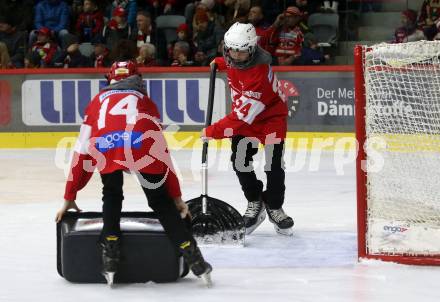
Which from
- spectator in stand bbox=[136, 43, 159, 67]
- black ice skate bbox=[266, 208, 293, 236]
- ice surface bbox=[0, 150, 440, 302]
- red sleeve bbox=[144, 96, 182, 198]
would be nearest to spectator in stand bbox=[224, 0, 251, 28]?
spectator in stand bbox=[136, 43, 159, 67]

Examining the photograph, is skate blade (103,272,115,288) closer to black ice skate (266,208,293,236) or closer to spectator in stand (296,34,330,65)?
black ice skate (266,208,293,236)

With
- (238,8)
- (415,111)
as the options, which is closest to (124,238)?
(415,111)

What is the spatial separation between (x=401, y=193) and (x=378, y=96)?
54cm

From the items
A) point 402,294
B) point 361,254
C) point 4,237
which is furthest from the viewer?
point 4,237

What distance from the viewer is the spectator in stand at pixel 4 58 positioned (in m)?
12.8

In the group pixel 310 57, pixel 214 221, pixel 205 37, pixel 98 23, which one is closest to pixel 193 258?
pixel 214 221

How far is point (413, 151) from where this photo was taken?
19.8ft

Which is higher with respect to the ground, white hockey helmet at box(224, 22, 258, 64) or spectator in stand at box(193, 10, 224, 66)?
white hockey helmet at box(224, 22, 258, 64)

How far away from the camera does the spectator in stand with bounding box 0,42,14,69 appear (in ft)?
42.1

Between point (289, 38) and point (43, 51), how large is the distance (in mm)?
2985

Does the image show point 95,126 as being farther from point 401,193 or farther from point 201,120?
point 201,120

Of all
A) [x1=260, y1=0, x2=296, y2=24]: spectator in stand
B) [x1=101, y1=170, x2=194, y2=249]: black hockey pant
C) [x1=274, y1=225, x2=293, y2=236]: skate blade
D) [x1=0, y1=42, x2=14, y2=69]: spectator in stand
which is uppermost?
[x1=101, y1=170, x2=194, y2=249]: black hockey pant

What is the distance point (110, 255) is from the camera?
487cm

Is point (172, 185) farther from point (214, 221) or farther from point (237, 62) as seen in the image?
point (237, 62)
